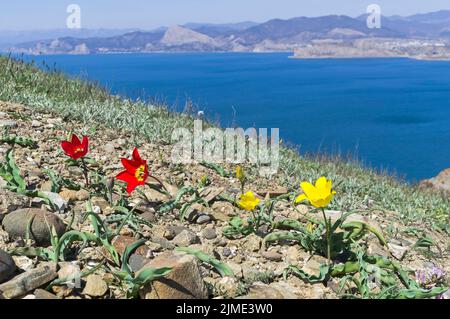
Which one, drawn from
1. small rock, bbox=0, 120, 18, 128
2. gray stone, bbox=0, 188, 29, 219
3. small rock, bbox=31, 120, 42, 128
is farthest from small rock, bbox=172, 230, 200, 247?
small rock, bbox=31, 120, 42, 128

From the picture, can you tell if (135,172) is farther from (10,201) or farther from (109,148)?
(109,148)

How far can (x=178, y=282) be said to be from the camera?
8.43ft

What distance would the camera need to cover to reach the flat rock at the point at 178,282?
2.54m

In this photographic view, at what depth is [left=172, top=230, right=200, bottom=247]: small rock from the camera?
3.41 m

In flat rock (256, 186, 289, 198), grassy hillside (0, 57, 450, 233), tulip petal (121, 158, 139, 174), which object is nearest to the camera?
tulip petal (121, 158, 139, 174)

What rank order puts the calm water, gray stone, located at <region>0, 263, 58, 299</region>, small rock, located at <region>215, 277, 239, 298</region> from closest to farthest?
1. gray stone, located at <region>0, 263, 58, 299</region>
2. small rock, located at <region>215, 277, 239, 298</region>
3. the calm water

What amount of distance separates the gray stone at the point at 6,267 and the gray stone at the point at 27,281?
6 cm

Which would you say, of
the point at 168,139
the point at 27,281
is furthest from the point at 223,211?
the point at 168,139

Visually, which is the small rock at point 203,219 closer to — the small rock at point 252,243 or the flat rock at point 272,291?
the small rock at point 252,243

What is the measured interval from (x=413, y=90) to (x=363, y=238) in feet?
265

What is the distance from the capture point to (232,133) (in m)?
7.16

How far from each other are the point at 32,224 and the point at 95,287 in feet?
2.19

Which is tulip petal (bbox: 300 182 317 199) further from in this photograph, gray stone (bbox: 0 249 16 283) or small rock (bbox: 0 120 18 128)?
small rock (bbox: 0 120 18 128)
